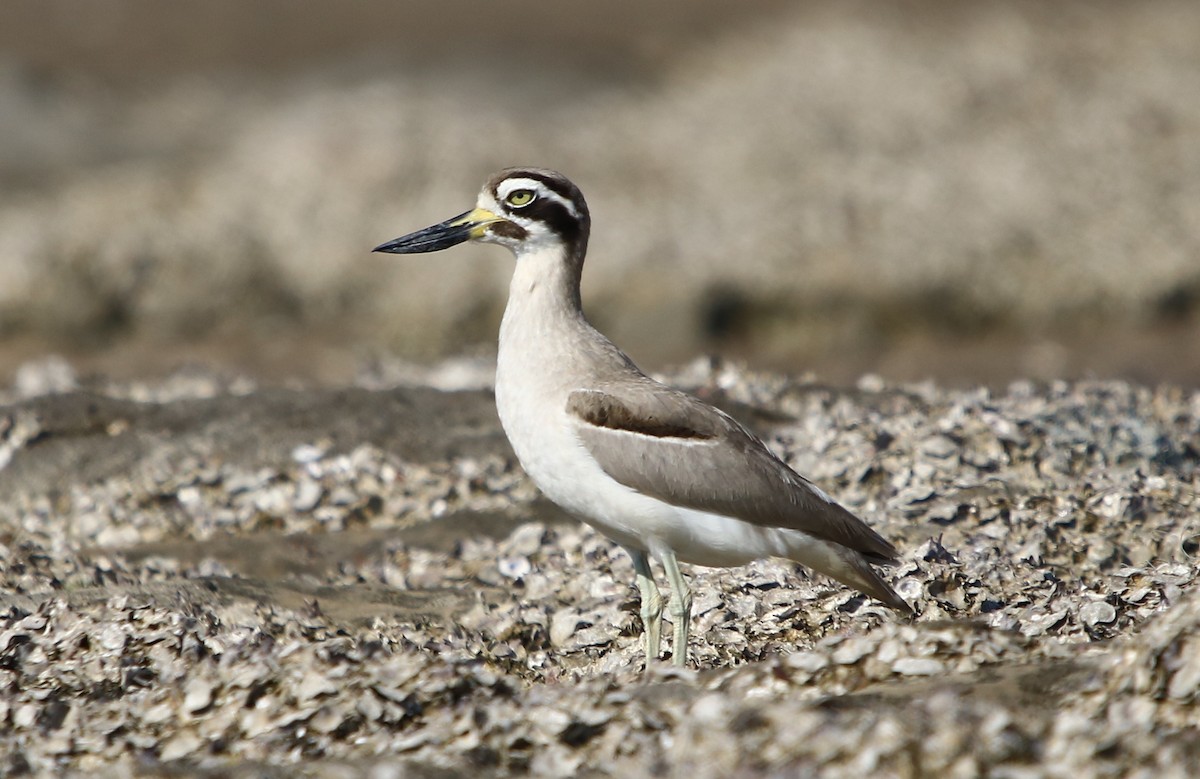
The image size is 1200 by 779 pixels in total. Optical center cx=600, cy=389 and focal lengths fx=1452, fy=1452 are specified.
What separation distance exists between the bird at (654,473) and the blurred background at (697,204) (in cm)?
1006

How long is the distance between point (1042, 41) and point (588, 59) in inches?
317

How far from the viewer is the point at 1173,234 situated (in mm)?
20797

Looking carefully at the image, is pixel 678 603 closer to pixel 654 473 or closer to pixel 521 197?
pixel 654 473

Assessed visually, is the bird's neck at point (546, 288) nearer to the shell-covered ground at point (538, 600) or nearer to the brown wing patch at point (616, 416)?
the brown wing patch at point (616, 416)

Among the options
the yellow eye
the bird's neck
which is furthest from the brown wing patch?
the yellow eye

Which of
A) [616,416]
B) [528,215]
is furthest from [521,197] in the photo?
[616,416]

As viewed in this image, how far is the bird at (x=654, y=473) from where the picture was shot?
291 inches

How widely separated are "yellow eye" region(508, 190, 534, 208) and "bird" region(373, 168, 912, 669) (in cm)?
53

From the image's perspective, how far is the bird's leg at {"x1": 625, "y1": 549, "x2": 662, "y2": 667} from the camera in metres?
7.70

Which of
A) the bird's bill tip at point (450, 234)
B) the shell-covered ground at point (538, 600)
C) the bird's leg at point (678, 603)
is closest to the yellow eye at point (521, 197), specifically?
the bird's bill tip at point (450, 234)

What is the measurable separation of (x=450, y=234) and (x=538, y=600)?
2347mm

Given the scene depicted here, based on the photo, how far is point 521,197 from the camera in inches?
320

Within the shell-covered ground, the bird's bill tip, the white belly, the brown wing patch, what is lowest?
the shell-covered ground

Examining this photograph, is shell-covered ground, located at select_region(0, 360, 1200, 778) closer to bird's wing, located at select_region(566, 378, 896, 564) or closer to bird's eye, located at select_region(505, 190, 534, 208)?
bird's wing, located at select_region(566, 378, 896, 564)
